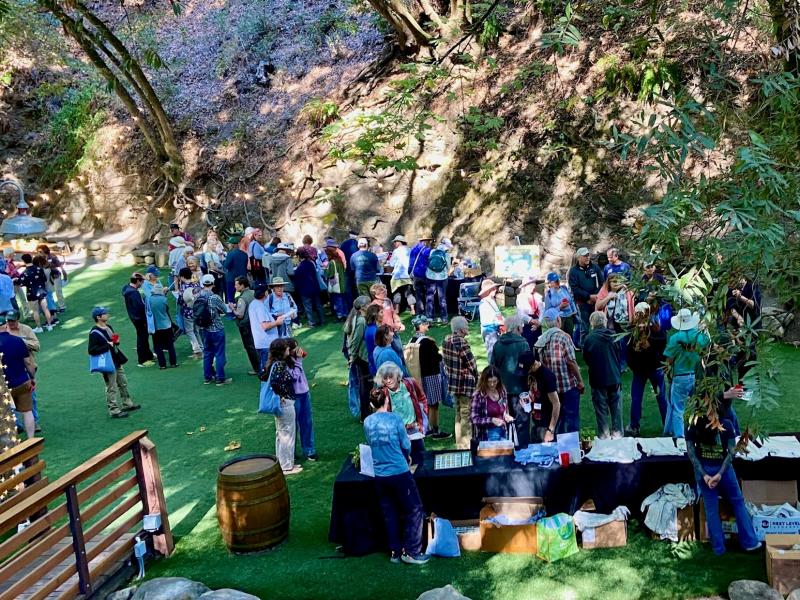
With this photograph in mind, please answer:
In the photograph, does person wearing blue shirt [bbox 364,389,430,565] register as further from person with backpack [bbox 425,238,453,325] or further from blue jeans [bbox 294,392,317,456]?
person with backpack [bbox 425,238,453,325]

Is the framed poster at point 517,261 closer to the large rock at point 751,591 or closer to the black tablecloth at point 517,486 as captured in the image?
the black tablecloth at point 517,486

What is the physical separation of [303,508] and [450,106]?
42.0ft

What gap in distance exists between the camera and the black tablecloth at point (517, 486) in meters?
6.72

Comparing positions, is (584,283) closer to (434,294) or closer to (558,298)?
(558,298)

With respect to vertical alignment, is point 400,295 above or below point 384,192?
below

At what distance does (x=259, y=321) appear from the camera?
35.2ft

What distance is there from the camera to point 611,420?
846cm

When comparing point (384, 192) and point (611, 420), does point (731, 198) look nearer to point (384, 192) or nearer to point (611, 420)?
point (611, 420)

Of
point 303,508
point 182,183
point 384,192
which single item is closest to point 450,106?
point 384,192

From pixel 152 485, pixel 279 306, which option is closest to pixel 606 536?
pixel 152 485

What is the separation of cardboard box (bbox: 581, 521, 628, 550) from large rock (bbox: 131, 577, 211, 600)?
3.11 metres

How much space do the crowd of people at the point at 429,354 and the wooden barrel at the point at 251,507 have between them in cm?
103

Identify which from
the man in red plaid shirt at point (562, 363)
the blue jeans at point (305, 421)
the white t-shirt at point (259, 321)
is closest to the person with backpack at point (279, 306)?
the white t-shirt at point (259, 321)

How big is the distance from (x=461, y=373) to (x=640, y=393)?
2.03 m
